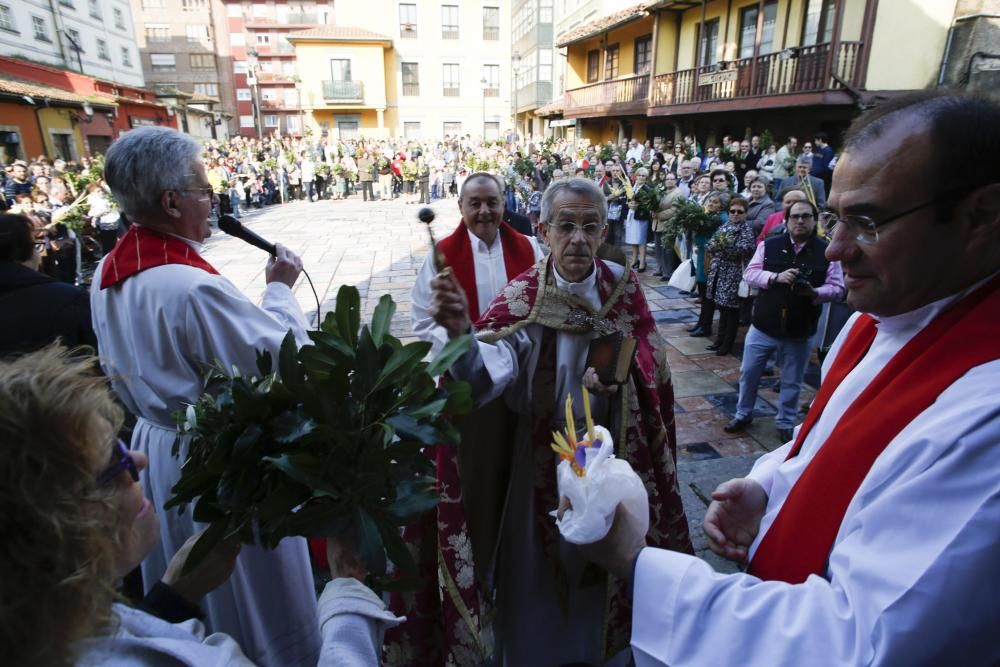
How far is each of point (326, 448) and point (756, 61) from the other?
17.3 metres

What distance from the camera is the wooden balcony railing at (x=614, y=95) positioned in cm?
2102

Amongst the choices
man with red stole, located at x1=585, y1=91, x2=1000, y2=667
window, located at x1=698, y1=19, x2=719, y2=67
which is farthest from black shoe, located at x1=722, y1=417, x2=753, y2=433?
window, located at x1=698, y1=19, x2=719, y2=67

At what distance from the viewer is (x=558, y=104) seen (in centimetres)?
2933

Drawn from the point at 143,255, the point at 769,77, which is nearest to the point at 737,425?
the point at 143,255

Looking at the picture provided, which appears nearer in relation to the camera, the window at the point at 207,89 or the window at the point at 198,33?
the window at the point at 198,33

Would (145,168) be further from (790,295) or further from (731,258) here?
(731,258)

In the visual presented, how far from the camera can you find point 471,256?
140 inches

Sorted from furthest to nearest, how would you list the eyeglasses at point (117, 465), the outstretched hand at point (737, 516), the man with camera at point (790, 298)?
1. the man with camera at point (790, 298)
2. the outstretched hand at point (737, 516)
3. the eyeglasses at point (117, 465)

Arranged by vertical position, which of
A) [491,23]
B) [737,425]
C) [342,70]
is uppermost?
[491,23]

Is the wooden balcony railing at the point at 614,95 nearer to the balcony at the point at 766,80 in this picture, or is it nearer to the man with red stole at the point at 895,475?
the balcony at the point at 766,80

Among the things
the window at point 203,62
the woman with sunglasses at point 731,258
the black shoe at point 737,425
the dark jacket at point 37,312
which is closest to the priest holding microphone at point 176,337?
the dark jacket at point 37,312

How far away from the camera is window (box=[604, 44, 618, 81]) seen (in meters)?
23.9

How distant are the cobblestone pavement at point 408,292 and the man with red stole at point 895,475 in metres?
2.10

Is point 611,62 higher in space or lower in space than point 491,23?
lower
